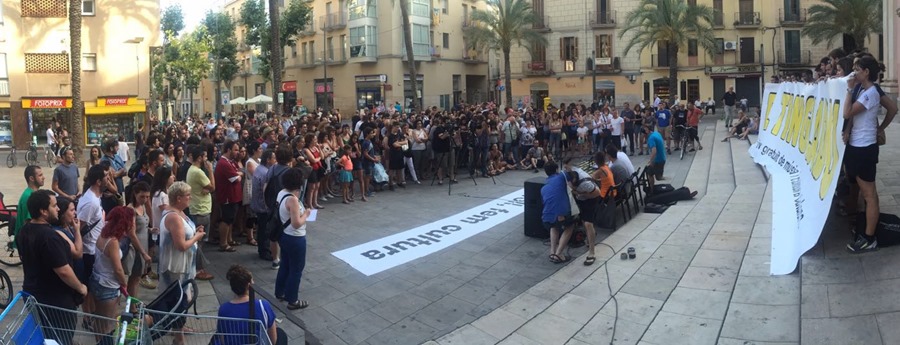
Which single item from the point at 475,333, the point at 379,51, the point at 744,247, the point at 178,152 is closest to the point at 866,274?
the point at 744,247

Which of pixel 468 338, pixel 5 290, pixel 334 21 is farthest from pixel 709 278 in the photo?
pixel 334 21

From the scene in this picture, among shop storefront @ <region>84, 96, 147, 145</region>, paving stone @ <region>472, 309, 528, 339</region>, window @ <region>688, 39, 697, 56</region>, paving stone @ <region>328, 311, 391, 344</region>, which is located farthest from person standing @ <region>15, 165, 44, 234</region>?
window @ <region>688, 39, 697, 56</region>

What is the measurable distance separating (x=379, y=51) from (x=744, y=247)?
154 ft

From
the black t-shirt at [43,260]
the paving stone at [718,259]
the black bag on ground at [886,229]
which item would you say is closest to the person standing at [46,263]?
the black t-shirt at [43,260]

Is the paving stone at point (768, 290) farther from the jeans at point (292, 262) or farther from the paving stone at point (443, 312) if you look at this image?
the jeans at point (292, 262)

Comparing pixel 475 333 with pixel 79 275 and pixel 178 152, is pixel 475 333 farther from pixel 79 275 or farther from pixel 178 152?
pixel 178 152

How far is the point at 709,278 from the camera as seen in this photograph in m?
7.24

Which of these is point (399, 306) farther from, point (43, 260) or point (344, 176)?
point (344, 176)

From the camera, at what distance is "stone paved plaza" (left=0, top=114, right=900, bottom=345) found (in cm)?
561

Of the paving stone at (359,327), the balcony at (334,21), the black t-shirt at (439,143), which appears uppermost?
the balcony at (334,21)

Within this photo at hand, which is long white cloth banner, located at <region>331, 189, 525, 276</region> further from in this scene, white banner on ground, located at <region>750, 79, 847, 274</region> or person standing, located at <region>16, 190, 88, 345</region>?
white banner on ground, located at <region>750, 79, 847, 274</region>

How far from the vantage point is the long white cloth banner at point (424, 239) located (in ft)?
30.7

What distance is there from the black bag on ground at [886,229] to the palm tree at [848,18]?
1537 inches

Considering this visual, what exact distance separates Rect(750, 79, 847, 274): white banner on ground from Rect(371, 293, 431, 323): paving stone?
12.7ft
